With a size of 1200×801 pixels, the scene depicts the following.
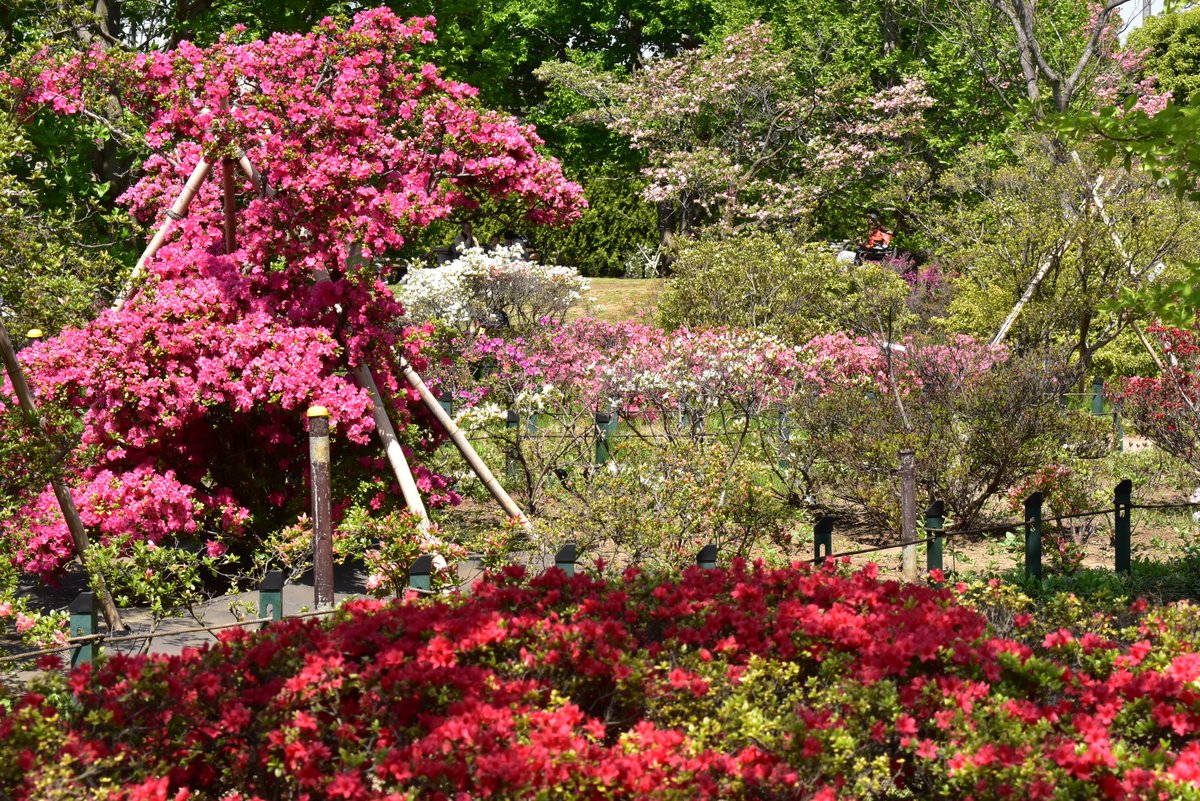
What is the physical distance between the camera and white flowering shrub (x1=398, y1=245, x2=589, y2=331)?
18031 millimetres

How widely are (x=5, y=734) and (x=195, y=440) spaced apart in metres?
5.52

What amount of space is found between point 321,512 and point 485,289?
1112 cm

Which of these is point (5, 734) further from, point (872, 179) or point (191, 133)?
point (872, 179)

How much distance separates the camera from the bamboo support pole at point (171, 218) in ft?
29.0

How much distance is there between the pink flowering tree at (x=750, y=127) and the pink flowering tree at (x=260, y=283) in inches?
583

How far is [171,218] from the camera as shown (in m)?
9.34

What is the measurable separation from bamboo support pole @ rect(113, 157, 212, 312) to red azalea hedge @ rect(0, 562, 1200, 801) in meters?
4.76

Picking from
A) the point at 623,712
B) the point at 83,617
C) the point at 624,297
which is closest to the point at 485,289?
the point at 624,297

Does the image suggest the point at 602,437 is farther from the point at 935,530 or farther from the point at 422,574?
the point at 422,574

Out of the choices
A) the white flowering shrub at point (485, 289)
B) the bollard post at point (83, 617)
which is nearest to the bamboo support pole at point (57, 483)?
the bollard post at point (83, 617)

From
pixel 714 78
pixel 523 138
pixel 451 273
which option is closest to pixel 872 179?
pixel 714 78

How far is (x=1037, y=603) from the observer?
7.72m

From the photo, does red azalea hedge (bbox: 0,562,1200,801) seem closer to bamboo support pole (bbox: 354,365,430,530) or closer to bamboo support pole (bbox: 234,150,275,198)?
bamboo support pole (bbox: 354,365,430,530)

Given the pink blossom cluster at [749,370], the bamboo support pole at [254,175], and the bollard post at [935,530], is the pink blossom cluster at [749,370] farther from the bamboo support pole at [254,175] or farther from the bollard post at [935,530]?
the bamboo support pole at [254,175]
